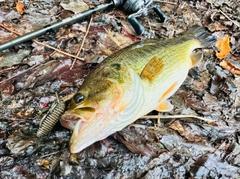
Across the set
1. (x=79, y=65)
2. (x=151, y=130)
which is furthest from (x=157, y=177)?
(x=79, y=65)

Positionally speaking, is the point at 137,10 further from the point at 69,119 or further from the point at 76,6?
the point at 69,119

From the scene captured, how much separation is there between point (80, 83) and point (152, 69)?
3.38 ft

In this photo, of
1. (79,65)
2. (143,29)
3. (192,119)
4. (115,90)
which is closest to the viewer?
(115,90)

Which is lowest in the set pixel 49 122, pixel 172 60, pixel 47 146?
pixel 47 146

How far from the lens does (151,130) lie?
3668 mm

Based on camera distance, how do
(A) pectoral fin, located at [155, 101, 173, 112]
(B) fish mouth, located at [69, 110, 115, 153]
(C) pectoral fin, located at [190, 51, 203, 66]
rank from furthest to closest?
(C) pectoral fin, located at [190, 51, 203, 66]
(A) pectoral fin, located at [155, 101, 173, 112]
(B) fish mouth, located at [69, 110, 115, 153]

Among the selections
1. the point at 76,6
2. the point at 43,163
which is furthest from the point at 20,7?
the point at 43,163

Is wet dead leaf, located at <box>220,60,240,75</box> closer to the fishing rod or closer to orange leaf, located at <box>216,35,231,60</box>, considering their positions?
orange leaf, located at <box>216,35,231,60</box>

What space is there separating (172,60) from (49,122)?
1.35 m

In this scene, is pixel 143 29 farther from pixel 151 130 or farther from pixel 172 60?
pixel 151 130

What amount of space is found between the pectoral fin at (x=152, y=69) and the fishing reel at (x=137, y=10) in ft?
4.88

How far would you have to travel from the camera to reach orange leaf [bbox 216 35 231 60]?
4.81 m

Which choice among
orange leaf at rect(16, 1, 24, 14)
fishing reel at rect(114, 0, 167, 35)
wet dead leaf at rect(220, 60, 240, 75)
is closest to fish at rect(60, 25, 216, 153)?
wet dead leaf at rect(220, 60, 240, 75)

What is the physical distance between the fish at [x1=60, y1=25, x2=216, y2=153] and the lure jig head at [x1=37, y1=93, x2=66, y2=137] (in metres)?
0.18
